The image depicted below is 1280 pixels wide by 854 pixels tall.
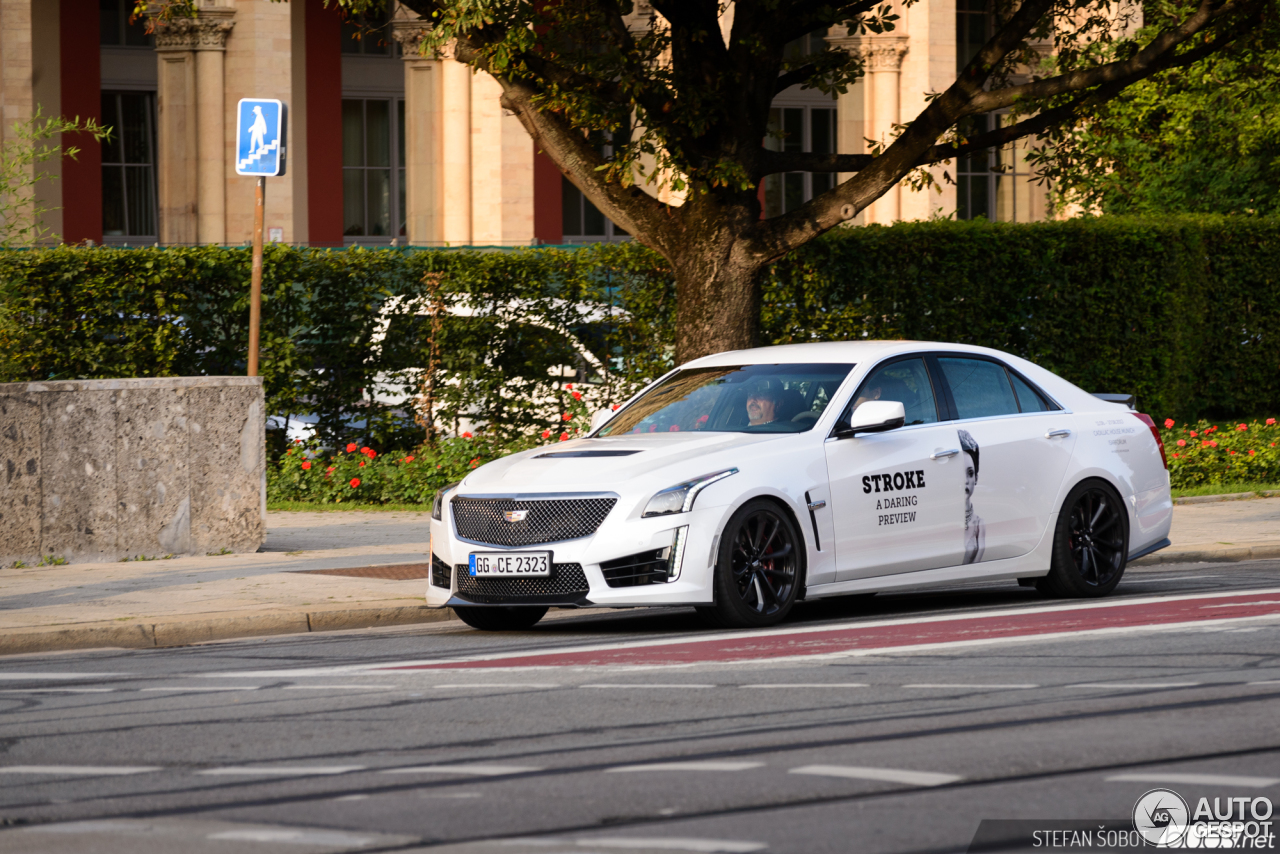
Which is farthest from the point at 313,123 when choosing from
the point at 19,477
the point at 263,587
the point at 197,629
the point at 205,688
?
the point at 205,688

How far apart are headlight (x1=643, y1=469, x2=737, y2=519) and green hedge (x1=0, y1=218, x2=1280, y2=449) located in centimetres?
738

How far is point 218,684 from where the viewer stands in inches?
333

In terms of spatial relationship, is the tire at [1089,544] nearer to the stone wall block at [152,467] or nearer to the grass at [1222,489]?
the stone wall block at [152,467]

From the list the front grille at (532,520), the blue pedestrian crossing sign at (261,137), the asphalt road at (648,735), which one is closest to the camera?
the asphalt road at (648,735)

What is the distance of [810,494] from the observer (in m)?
9.86

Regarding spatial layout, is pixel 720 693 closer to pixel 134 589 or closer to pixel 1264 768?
pixel 1264 768

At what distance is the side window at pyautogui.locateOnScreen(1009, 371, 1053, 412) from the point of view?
11.2m

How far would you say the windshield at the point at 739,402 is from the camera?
10.4 metres

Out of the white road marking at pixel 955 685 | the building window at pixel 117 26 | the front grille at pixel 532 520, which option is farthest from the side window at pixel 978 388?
the building window at pixel 117 26

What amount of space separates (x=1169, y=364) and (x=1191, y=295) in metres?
1.04

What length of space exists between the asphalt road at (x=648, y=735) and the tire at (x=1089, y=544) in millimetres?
950

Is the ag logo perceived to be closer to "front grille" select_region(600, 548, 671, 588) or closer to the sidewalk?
"front grille" select_region(600, 548, 671, 588)

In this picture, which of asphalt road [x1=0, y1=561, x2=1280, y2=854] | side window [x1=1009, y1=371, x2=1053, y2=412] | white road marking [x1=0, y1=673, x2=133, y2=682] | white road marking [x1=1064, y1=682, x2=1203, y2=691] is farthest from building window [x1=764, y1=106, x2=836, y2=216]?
white road marking [x1=1064, y1=682, x2=1203, y2=691]

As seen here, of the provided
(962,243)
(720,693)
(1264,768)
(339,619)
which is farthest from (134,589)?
(962,243)
